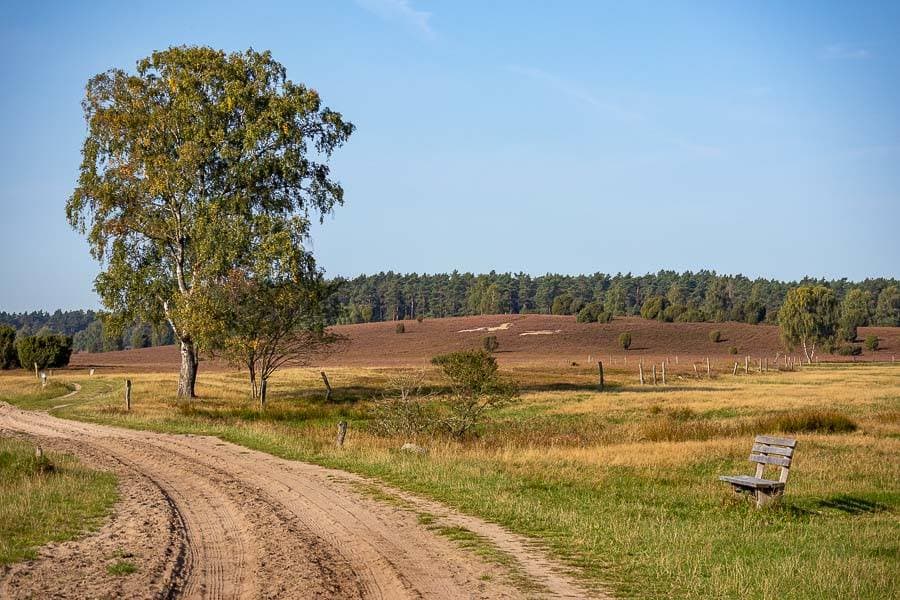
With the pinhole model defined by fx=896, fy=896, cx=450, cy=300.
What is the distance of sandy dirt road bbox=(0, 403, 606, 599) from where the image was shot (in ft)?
33.9

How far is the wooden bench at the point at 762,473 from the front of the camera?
16484mm

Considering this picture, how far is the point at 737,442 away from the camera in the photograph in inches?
1084

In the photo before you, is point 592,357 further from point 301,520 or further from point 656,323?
point 301,520

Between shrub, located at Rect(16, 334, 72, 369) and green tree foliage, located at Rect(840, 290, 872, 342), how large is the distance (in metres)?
109

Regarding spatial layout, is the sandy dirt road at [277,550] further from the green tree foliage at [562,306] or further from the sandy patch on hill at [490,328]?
the green tree foliage at [562,306]

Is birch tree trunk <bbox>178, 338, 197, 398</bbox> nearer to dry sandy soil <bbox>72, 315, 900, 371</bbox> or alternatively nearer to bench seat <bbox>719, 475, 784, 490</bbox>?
bench seat <bbox>719, 475, 784, 490</bbox>

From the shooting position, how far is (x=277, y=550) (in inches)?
481

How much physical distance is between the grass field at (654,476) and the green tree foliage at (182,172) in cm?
633

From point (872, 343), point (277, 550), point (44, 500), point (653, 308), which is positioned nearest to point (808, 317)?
point (872, 343)

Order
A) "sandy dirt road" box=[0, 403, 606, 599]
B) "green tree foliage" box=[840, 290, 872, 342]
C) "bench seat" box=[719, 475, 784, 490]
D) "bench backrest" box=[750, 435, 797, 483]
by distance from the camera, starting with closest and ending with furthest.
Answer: "sandy dirt road" box=[0, 403, 606, 599] < "bench seat" box=[719, 475, 784, 490] < "bench backrest" box=[750, 435, 797, 483] < "green tree foliage" box=[840, 290, 872, 342]

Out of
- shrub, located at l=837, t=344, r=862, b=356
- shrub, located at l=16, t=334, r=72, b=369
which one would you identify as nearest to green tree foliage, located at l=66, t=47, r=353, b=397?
shrub, located at l=16, t=334, r=72, b=369

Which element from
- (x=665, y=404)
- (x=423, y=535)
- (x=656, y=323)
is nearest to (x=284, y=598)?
(x=423, y=535)

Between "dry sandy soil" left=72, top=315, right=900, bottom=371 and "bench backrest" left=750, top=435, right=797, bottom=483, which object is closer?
"bench backrest" left=750, top=435, right=797, bottom=483

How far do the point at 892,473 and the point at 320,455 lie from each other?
14040mm
